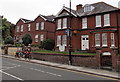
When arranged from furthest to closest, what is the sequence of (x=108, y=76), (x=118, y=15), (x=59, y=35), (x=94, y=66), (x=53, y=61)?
(x=59, y=35) → (x=118, y=15) → (x=53, y=61) → (x=94, y=66) → (x=108, y=76)

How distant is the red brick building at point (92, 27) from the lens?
21.4 m

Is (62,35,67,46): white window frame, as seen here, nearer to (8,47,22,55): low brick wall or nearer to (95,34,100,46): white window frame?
(95,34,100,46): white window frame

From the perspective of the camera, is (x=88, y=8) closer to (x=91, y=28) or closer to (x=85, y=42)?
(x=91, y=28)

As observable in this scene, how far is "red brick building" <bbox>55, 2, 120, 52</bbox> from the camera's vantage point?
21.4m

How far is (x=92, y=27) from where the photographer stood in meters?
24.1

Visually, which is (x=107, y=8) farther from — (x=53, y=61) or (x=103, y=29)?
(x=53, y=61)

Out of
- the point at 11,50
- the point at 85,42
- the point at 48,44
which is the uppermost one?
the point at 85,42

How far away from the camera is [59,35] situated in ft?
88.1

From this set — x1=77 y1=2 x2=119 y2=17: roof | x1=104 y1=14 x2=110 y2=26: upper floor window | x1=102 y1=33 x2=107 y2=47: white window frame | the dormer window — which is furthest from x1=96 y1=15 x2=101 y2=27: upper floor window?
the dormer window

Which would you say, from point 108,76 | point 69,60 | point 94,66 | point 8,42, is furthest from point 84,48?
point 8,42

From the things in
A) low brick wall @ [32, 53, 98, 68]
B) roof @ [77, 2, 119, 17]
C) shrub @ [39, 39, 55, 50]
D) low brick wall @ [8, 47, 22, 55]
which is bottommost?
low brick wall @ [32, 53, 98, 68]

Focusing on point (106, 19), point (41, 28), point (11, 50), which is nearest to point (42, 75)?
point (106, 19)

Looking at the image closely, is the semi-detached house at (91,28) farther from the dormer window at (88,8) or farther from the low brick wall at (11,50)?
the low brick wall at (11,50)

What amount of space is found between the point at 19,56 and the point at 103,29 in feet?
51.7
